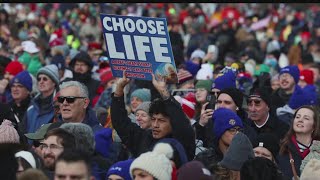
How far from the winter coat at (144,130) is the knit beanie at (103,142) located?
35 cm

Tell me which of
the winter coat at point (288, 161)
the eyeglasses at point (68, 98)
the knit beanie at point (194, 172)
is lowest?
the knit beanie at point (194, 172)

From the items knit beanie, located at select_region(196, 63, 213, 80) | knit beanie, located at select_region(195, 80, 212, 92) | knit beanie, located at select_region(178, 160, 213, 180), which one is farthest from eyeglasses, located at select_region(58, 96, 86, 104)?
knit beanie, located at select_region(196, 63, 213, 80)

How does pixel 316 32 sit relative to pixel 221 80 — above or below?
above

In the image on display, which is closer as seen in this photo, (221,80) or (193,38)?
(221,80)

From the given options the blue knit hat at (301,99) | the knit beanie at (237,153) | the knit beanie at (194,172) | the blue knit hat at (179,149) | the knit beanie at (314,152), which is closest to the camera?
the knit beanie at (194,172)

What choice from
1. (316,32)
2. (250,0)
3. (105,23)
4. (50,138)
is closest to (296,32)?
(316,32)

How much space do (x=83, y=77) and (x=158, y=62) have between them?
511 centimetres

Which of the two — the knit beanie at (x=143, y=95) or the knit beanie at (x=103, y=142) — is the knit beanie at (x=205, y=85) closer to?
the knit beanie at (x=143, y=95)

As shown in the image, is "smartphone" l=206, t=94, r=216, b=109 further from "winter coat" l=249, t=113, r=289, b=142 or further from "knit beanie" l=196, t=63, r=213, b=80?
"knit beanie" l=196, t=63, r=213, b=80

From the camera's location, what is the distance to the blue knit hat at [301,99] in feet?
42.9

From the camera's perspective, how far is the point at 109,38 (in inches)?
425

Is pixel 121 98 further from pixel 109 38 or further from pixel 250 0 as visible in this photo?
pixel 250 0

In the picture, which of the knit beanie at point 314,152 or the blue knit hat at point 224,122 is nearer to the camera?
the knit beanie at point 314,152

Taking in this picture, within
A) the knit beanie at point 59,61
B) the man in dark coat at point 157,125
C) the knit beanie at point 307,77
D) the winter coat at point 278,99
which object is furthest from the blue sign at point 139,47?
the knit beanie at point 59,61
